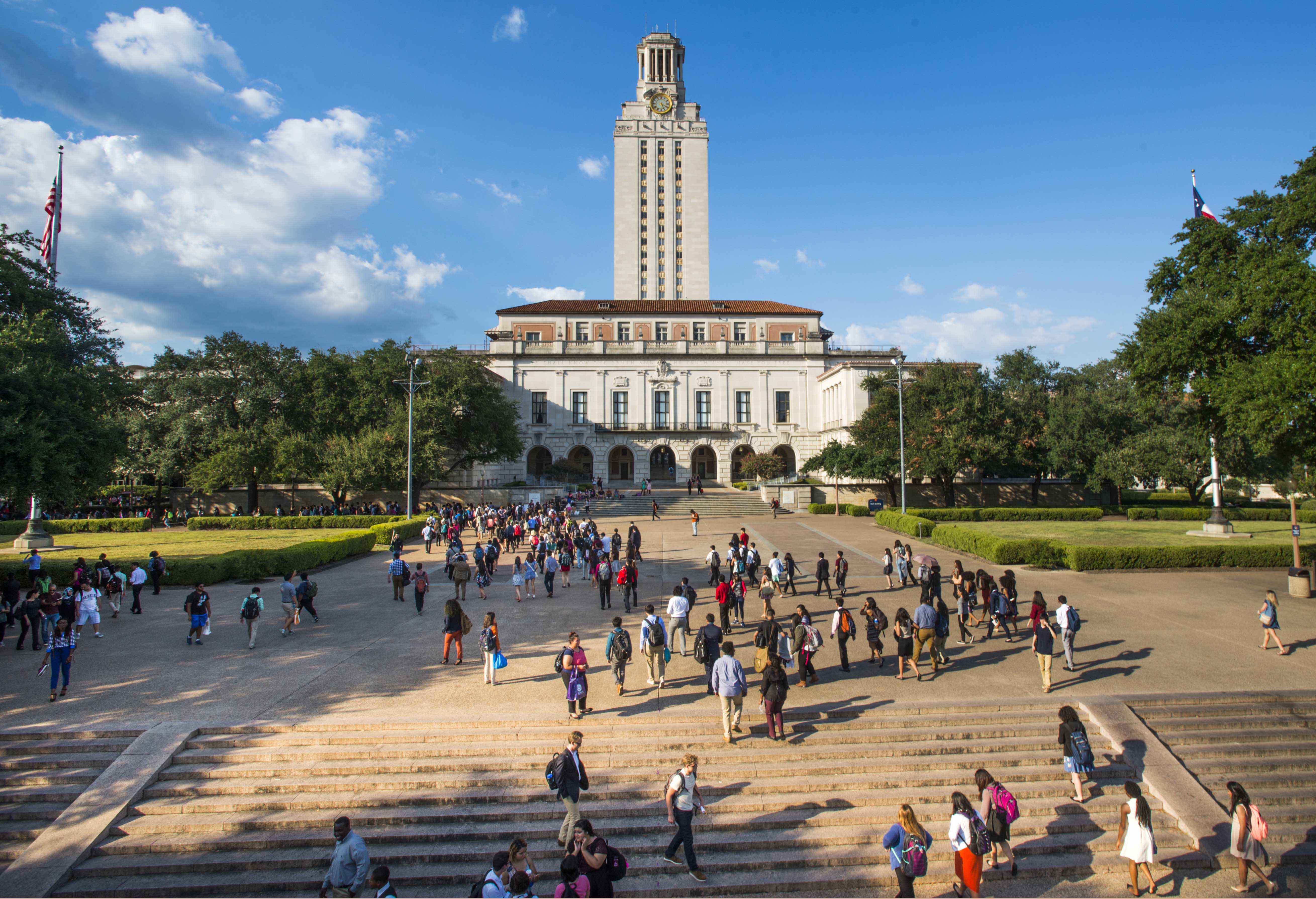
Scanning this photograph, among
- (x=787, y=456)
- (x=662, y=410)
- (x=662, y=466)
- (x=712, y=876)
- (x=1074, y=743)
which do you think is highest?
(x=662, y=410)

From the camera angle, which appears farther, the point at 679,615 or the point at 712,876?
the point at 679,615

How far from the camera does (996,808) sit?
695 cm

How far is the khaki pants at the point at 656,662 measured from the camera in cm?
1084

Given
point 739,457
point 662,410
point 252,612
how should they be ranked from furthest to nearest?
1. point 662,410
2. point 739,457
3. point 252,612

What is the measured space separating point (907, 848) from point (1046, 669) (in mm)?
6229

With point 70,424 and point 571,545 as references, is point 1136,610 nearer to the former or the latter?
point 571,545

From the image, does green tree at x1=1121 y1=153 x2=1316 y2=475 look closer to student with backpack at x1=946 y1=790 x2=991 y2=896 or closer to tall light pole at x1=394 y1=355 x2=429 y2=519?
student with backpack at x1=946 y1=790 x2=991 y2=896

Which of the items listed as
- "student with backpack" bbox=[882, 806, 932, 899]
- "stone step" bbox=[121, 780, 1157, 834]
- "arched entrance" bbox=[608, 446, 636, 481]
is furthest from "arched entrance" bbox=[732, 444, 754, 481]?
"student with backpack" bbox=[882, 806, 932, 899]

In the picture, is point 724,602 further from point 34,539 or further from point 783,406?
point 783,406

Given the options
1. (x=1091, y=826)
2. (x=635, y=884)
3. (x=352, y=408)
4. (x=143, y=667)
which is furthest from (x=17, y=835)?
(x=352, y=408)

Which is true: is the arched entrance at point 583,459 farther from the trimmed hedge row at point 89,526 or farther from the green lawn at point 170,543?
the trimmed hedge row at point 89,526

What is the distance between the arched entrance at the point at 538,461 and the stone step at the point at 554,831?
167ft

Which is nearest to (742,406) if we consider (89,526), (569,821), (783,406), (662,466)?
(783,406)

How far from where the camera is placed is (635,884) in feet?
24.1
